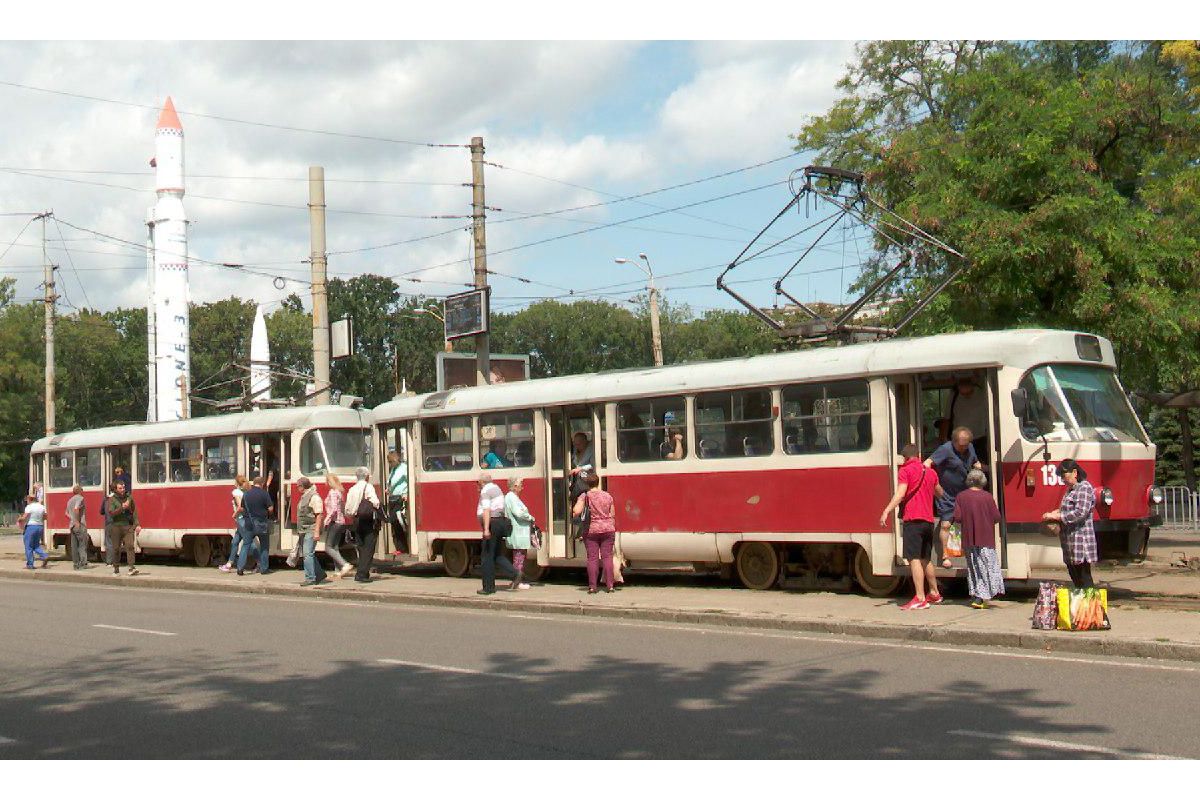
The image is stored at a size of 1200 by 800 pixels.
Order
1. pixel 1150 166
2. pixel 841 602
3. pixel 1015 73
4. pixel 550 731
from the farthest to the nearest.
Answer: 1. pixel 1150 166
2. pixel 1015 73
3. pixel 841 602
4. pixel 550 731

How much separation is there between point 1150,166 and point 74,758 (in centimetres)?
2386

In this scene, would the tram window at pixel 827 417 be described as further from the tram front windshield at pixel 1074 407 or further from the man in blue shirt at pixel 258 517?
the man in blue shirt at pixel 258 517

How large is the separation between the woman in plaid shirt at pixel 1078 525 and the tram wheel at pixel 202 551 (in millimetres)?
19525

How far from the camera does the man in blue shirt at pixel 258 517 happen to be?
81.0 feet

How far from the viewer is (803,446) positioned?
17500mm

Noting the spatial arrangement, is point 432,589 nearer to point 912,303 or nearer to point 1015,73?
point 912,303

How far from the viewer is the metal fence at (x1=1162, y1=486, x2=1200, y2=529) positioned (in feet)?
90.7

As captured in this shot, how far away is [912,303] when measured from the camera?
2727cm

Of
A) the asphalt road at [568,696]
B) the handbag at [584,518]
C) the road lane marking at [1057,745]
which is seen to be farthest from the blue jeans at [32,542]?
the road lane marking at [1057,745]

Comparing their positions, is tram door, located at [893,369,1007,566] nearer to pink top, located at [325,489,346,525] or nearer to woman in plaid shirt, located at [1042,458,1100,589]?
woman in plaid shirt, located at [1042,458,1100,589]

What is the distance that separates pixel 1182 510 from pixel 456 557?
1469cm

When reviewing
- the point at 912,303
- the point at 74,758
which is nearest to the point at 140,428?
the point at 912,303

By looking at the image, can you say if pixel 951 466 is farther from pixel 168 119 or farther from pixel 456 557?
pixel 168 119

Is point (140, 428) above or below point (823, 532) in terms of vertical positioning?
above
